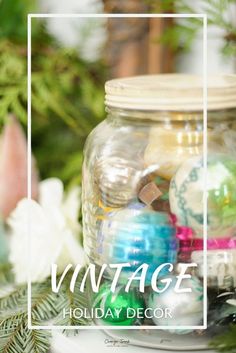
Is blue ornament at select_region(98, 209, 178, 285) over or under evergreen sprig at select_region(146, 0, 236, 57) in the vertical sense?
under

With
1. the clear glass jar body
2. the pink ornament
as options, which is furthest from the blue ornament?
the pink ornament

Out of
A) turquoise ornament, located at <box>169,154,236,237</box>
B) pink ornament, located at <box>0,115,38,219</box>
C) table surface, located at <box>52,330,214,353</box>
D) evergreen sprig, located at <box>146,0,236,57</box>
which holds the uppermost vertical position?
evergreen sprig, located at <box>146,0,236,57</box>

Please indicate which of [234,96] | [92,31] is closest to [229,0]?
[234,96]

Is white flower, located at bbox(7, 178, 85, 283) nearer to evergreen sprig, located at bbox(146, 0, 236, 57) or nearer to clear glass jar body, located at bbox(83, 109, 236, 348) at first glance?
clear glass jar body, located at bbox(83, 109, 236, 348)

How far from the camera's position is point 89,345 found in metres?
0.52

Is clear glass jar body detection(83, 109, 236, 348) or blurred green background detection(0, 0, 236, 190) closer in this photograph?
clear glass jar body detection(83, 109, 236, 348)

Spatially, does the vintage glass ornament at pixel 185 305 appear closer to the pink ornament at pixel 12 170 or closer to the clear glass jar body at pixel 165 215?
the clear glass jar body at pixel 165 215

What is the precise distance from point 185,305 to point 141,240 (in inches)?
2.7

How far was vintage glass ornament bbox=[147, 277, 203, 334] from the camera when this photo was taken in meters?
0.51

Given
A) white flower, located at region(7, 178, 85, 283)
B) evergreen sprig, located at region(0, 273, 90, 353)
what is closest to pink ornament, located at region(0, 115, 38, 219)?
white flower, located at region(7, 178, 85, 283)

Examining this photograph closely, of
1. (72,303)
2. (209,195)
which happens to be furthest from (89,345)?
(209,195)

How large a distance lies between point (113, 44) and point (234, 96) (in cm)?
29

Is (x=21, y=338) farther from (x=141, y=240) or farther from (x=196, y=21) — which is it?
(x=196, y=21)

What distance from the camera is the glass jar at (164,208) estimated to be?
500 millimetres
